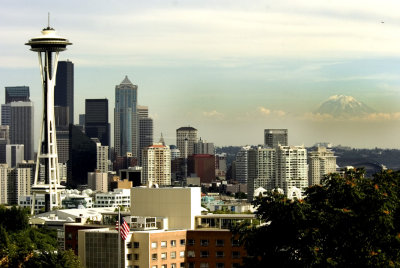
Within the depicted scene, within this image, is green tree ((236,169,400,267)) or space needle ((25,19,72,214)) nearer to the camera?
green tree ((236,169,400,267))

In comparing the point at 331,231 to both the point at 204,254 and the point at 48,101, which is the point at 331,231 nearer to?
the point at 204,254

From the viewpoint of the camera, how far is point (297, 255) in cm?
4594

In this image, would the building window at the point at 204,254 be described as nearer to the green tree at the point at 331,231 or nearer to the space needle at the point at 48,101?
the green tree at the point at 331,231

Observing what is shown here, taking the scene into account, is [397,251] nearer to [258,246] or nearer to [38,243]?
[258,246]

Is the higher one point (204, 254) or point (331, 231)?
point (331, 231)

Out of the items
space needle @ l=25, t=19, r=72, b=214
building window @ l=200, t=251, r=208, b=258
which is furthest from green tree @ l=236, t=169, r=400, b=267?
space needle @ l=25, t=19, r=72, b=214

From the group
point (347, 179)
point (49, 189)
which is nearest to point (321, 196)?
point (347, 179)

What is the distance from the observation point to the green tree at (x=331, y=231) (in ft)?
148

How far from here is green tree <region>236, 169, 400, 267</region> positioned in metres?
45.2

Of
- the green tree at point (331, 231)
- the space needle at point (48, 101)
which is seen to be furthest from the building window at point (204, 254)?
the space needle at point (48, 101)

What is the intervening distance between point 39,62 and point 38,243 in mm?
70297

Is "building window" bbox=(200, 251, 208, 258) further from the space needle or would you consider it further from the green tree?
the space needle

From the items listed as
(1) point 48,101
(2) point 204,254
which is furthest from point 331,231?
(1) point 48,101

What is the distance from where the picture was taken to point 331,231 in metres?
46.3
